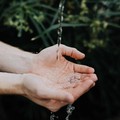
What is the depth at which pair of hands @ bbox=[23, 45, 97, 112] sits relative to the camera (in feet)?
5.87

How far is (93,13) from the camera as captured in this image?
9.16 feet

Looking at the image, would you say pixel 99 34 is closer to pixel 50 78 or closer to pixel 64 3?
pixel 64 3

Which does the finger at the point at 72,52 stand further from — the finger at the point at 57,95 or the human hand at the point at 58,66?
the finger at the point at 57,95

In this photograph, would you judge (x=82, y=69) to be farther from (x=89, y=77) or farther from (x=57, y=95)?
(x=57, y=95)

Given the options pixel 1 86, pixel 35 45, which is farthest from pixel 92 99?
pixel 1 86

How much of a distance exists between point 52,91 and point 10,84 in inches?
11.3

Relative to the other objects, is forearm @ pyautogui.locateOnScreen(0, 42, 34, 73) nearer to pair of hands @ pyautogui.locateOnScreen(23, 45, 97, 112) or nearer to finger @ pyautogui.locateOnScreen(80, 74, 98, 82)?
pair of hands @ pyautogui.locateOnScreen(23, 45, 97, 112)

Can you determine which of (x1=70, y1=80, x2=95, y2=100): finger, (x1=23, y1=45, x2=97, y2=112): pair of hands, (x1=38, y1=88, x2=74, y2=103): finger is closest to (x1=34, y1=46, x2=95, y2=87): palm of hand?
(x1=23, y1=45, x2=97, y2=112): pair of hands

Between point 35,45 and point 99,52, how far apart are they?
1.42 feet

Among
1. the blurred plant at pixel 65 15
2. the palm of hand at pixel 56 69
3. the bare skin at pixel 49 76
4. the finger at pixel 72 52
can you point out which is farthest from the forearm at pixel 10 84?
the blurred plant at pixel 65 15

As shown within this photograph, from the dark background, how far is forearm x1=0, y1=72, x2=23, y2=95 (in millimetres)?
582

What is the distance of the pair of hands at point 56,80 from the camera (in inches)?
70.4

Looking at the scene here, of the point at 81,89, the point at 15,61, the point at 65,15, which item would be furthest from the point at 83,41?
the point at 81,89

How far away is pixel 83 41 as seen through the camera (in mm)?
2857
